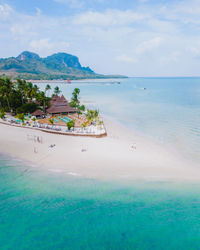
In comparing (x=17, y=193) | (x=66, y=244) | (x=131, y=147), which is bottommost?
(x=66, y=244)

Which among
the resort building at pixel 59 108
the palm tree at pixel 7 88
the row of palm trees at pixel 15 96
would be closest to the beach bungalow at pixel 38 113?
the resort building at pixel 59 108

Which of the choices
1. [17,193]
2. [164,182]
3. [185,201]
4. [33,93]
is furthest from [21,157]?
[33,93]

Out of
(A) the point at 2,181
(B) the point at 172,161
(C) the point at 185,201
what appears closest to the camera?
(C) the point at 185,201

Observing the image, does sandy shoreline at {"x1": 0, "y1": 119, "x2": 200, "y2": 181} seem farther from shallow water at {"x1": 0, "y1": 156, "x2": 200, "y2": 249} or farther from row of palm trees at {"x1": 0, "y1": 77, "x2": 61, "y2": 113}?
row of palm trees at {"x1": 0, "y1": 77, "x2": 61, "y2": 113}

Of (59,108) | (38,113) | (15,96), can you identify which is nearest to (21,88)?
(15,96)

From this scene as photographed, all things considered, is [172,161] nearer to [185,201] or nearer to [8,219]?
[185,201]

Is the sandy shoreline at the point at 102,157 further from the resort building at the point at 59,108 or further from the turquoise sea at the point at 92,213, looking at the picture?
the resort building at the point at 59,108

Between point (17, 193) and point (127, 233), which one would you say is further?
point (17, 193)
